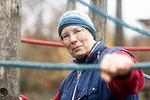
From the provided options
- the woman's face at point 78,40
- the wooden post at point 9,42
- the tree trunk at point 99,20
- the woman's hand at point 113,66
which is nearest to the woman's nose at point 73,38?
the woman's face at point 78,40

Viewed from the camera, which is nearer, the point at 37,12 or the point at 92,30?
the point at 92,30

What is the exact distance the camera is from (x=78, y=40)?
1473mm

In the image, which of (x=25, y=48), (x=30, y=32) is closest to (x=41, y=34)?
(x=30, y=32)

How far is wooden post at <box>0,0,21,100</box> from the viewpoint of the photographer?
1448 mm

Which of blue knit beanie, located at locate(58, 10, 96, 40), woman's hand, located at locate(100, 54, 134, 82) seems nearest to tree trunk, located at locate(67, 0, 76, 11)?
blue knit beanie, located at locate(58, 10, 96, 40)

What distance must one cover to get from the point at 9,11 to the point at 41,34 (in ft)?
36.8

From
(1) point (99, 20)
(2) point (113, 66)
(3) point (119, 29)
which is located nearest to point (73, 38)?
(1) point (99, 20)

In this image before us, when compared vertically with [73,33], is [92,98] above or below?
below

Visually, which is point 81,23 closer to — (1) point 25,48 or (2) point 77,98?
(2) point 77,98

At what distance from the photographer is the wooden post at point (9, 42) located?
4.75 ft

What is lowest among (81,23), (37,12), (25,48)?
(25,48)

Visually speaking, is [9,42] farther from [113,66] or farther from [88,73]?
[113,66]

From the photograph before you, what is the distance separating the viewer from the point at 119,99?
1.23m

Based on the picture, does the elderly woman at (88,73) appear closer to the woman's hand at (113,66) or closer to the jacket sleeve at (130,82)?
the jacket sleeve at (130,82)
